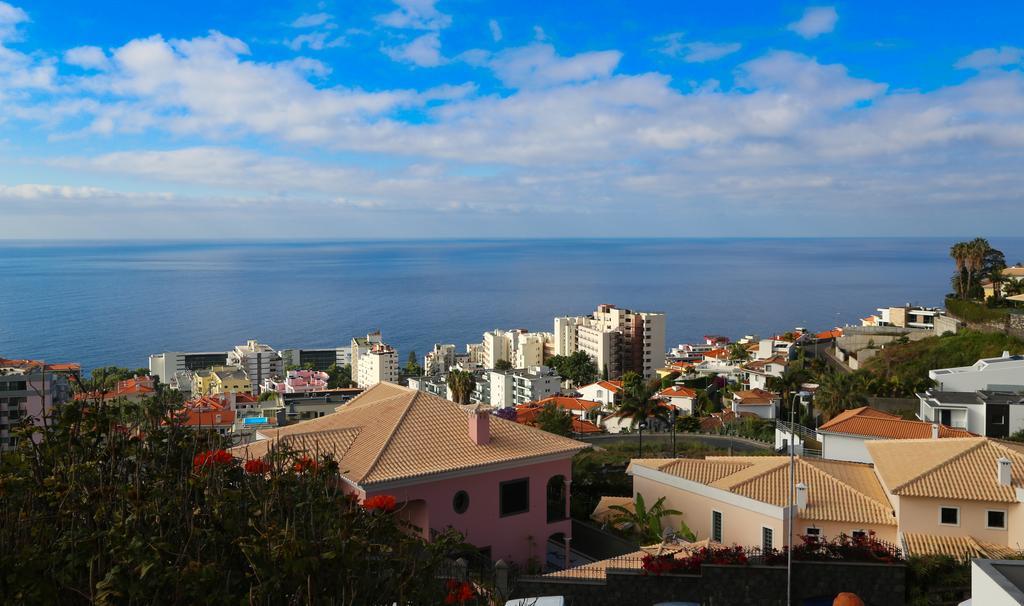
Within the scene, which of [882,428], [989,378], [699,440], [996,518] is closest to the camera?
[996,518]

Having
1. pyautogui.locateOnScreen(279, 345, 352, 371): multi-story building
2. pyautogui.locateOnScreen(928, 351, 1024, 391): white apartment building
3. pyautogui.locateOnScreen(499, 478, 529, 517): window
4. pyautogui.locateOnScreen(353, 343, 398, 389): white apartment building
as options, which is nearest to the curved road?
pyautogui.locateOnScreen(928, 351, 1024, 391): white apartment building

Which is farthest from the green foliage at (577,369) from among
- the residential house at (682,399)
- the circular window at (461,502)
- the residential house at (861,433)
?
the circular window at (461,502)

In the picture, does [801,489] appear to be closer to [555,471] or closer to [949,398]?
[555,471]

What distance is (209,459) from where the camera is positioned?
742 cm

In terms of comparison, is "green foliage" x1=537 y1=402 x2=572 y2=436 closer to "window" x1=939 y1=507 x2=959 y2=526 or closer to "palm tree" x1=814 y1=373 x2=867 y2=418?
"palm tree" x1=814 y1=373 x2=867 y2=418

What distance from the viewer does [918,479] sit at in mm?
15820

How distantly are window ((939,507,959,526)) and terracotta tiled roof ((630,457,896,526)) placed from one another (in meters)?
0.84

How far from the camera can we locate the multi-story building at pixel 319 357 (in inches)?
4557

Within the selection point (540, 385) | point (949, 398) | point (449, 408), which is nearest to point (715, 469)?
point (449, 408)

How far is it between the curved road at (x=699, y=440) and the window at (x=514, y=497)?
1524cm

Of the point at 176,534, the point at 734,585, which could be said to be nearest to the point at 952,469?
the point at 734,585

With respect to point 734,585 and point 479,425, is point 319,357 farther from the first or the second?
point 734,585

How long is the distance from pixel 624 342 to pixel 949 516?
98.4 meters

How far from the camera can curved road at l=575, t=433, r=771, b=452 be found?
30.9 metres
